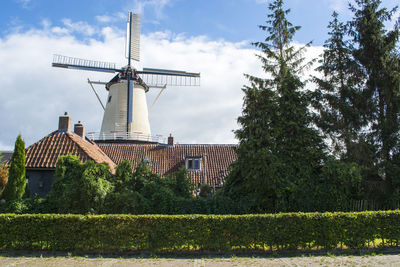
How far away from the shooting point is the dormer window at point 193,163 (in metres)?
26.7

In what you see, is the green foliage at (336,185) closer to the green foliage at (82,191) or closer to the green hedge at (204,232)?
the green hedge at (204,232)

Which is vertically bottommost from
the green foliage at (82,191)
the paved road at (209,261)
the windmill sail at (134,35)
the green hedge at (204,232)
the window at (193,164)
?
the paved road at (209,261)

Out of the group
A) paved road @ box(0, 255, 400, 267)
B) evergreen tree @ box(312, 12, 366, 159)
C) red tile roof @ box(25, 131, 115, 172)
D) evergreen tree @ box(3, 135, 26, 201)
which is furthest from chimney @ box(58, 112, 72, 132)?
evergreen tree @ box(312, 12, 366, 159)

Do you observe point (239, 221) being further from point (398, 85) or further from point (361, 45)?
point (361, 45)

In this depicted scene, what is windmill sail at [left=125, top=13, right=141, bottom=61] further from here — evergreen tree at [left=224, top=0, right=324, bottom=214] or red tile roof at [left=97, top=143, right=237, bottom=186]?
evergreen tree at [left=224, top=0, right=324, bottom=214]

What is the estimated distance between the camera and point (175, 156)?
1115 inches

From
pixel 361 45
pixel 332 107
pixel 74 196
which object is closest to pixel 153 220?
pixel 74 196

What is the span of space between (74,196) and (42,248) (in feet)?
8.50

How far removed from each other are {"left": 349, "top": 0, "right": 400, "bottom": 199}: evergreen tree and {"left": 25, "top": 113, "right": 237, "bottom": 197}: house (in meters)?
8.26

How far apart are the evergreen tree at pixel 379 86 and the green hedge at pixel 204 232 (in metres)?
4.52

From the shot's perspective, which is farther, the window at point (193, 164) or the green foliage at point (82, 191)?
the window at point (193, 164)

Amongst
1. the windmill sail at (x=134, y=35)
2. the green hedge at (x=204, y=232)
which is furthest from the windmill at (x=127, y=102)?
the green hedge at (x=204, y=232)

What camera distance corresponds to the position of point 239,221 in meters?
11.5

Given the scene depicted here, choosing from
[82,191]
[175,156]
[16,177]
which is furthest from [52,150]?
[175,156]
